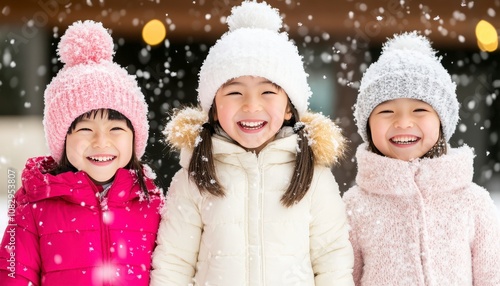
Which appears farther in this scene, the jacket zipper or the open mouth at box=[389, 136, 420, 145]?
the open mouth at box=[389, 136, 420, 145]

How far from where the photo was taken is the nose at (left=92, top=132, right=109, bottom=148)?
2629 mm

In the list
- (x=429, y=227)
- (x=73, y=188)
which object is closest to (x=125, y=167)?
(x=73, y=188)

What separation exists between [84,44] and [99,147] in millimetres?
444

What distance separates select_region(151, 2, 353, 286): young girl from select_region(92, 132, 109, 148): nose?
25cm

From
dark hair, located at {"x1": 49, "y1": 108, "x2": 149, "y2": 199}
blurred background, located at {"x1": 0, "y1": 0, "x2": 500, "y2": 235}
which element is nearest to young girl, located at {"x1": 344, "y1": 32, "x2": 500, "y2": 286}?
dark hair, located at {"x1": 49, "y1": 108, "x2": 149, "y2": 199}

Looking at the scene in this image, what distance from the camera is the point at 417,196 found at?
8.80 feet

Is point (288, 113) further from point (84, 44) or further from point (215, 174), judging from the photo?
point (84, 44)

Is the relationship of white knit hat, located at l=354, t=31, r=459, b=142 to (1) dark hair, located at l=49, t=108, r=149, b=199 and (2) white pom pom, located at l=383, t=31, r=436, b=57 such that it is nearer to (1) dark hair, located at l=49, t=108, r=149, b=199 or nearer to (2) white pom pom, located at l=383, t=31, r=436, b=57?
(2) white pom pom, located at l=383, t=31, r=436, b=57

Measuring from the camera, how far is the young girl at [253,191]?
2.58 m

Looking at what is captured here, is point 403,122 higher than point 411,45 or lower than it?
lower

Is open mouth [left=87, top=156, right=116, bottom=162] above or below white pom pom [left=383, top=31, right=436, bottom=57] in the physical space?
below

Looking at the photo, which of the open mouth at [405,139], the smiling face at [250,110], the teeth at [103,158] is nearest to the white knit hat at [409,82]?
the open mouth at [405,139]

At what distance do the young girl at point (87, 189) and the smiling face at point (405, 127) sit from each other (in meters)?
0.93

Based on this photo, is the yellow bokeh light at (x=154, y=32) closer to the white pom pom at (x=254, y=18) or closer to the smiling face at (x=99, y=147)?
the white pom pom at (x=254, y=18)
